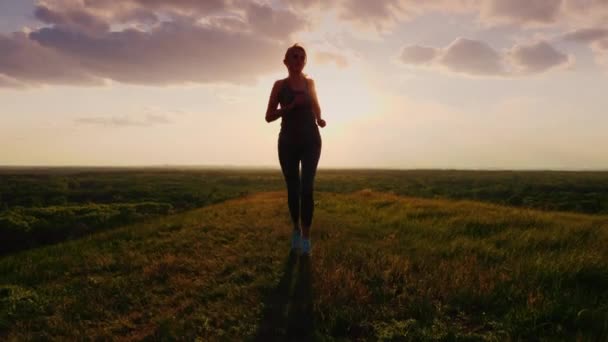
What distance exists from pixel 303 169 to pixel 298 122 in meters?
0.66

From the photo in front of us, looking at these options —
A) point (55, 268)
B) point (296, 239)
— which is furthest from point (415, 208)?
point (55, 268)

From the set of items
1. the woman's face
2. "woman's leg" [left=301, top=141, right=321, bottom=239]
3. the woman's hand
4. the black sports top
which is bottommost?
"woman's leg" [left=301, top=141, right=321, bottom=239]

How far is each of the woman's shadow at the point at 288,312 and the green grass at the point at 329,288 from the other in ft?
0.05

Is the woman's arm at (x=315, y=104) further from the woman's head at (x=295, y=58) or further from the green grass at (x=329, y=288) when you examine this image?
the green grass at (x=329, y=288)

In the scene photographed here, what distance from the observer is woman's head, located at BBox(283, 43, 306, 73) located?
535 centimetres

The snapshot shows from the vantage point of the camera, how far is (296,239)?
5777mm

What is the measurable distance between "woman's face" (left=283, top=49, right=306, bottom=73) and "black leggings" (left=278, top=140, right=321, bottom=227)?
1060 millimetres

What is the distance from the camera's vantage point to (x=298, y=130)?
5.32 meters

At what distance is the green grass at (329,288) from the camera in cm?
297

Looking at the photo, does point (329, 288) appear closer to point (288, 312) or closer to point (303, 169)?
point (288, 312)

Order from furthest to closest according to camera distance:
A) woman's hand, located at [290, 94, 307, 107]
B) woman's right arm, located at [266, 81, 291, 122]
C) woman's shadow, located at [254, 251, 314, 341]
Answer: woman's right arm, located at [266, 81, 291, 122] < woman's hand, located at [290, 94, 307, 107] < woman's shadow, located at [254, 251, 314, 341]

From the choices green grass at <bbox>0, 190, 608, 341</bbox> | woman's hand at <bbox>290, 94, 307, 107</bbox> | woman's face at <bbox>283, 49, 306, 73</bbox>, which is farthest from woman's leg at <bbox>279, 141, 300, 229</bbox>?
woman's face at <bbox>283, 49, 306, 73</bbox>

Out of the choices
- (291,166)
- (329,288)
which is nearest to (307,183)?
(291,166)

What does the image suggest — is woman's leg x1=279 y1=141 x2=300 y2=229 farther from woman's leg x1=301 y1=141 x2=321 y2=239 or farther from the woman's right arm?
the woman's right arm
